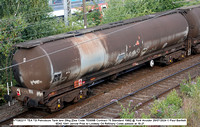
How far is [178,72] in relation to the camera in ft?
49.7

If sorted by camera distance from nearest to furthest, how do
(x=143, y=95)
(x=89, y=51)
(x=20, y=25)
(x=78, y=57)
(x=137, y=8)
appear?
1. (x=78, y=57)
2. (x=89, y=51)
3. (x=143, y=95)
4. (x=20, y=25)
5. (x=137, y=8)

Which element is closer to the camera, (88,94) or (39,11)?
(88,94)

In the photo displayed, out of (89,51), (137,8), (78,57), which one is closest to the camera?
(78,57)

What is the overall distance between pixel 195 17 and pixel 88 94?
9.81m

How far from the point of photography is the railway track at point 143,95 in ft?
34.3

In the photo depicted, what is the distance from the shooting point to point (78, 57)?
10523 mm

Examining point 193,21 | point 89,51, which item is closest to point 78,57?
point 89,51

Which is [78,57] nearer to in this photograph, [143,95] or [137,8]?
[143,95]

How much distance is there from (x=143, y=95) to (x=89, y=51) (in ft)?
11.8

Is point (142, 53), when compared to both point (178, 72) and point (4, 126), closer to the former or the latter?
point (178, 72)

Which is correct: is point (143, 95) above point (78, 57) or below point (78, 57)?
below

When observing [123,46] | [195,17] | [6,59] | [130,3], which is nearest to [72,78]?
[123,46]

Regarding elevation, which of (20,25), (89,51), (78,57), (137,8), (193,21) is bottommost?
(78,57)

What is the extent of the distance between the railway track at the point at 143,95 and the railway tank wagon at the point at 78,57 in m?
1.50
